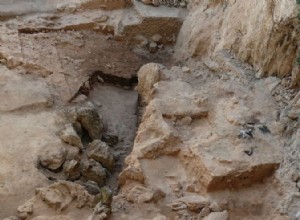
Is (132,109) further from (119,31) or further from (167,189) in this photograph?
(167,189)

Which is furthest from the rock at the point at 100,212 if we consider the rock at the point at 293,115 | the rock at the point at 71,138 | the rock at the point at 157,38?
the rock at the point at 157,38

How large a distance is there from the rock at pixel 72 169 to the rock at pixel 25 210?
70 cm

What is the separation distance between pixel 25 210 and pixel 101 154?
1.12 metres

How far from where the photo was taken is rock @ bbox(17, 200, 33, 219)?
3.96 m

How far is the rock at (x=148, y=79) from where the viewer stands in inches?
208

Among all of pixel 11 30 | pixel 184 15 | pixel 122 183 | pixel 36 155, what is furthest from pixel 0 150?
pixel 184 15

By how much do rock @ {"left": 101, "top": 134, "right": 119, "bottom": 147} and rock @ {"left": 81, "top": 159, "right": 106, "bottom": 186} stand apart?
23.0 inches

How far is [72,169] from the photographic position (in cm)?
469

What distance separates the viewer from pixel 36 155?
472cm

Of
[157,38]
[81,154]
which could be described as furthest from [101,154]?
[157,38]

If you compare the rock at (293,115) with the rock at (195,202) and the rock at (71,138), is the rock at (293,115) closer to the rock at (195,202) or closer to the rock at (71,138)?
the rock at (195,202)

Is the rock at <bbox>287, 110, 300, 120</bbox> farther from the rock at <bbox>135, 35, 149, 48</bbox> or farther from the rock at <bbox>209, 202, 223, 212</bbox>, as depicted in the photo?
the rock at <bbox>135, 35, 149, 48</bbox>

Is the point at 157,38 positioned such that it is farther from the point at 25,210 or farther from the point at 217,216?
the point at 217,216

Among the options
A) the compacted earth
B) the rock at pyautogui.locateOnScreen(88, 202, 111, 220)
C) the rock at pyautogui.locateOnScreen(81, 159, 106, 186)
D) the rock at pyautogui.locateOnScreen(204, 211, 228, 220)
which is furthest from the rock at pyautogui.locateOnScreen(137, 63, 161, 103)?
the rock at pyautogui.locateOnScreen(204, 211, 228, 220)
